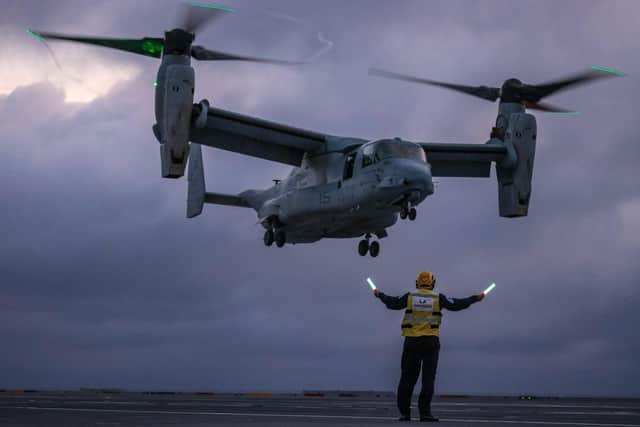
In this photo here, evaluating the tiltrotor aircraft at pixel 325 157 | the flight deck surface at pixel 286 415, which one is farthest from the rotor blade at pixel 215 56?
the flight deck surface at pixel 286 415

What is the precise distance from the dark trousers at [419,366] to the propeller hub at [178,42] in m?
19.9

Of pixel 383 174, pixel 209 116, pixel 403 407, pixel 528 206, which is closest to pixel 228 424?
pixel 403 407

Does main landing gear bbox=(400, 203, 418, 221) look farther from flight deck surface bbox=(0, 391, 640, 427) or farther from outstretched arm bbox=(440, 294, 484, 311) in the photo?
outstretched arm bbox=(440, 294, 484, 311)

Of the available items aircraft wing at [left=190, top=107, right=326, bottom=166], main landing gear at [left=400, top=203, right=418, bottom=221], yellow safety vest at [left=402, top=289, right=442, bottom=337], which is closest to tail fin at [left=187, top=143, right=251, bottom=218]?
aircraft wing at [left=190, top=107, right=326, bottom=166]

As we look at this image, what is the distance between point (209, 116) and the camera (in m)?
33.8

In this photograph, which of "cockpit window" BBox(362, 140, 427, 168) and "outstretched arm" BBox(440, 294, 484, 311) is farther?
"cockpit window" BBox(362, 140, 427, 168)

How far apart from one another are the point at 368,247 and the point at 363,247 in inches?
8.0

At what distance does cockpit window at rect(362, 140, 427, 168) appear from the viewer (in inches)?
1249

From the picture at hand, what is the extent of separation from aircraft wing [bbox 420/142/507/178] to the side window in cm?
465

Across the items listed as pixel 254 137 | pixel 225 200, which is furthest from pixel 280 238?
pixel 254 137

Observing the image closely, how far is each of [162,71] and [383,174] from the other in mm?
8390

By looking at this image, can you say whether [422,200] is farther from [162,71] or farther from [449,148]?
[162,71]

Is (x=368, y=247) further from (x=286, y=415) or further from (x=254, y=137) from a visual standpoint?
(x=286, y=415)

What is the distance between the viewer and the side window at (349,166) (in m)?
33.9
